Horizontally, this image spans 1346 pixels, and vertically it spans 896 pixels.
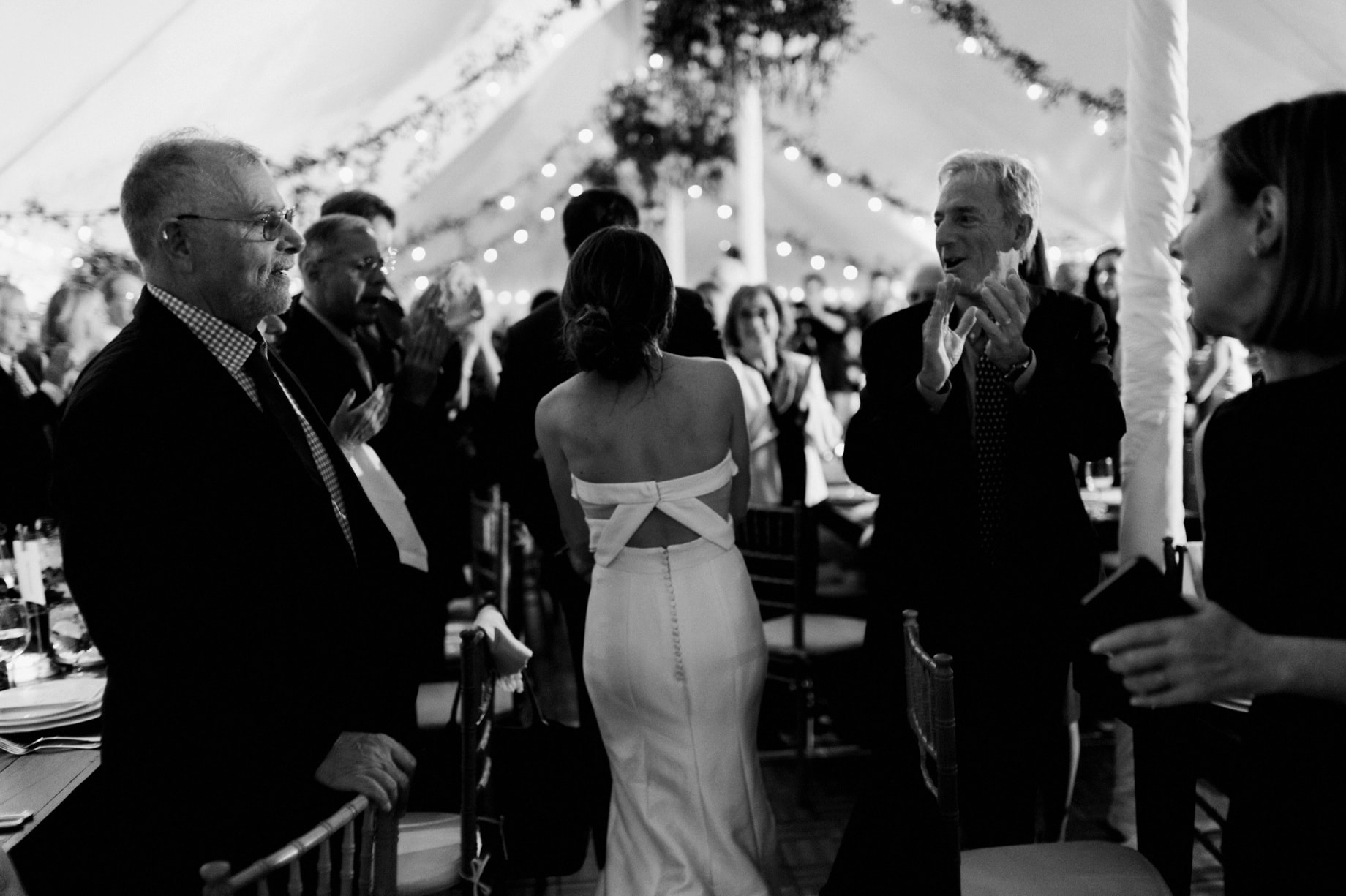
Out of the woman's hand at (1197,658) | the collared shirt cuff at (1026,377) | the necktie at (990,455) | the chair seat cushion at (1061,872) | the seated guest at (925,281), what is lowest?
the chair seat cushion at (1061,872)

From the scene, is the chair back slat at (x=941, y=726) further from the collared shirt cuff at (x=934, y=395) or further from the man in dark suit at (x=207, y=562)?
the man in dark suit at (x=207, y=562)

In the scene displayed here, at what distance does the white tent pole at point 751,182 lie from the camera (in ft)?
25.0

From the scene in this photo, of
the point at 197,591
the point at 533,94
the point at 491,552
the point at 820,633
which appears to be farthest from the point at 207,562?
the point at 533,94

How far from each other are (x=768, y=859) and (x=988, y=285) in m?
1.38

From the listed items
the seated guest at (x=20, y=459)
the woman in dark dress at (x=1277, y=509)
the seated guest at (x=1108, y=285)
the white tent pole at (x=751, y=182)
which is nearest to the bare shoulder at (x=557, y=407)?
the woman in dark dress at (x=1277, y=509)

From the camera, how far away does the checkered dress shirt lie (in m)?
1.60

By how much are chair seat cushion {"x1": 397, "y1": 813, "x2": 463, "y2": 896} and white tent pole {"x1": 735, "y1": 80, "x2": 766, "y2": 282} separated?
583 centimetres

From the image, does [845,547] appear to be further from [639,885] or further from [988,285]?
[988,285]

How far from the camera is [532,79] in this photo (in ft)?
23.6

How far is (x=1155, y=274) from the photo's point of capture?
9.20 feet

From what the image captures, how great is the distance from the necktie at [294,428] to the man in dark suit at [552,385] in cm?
118

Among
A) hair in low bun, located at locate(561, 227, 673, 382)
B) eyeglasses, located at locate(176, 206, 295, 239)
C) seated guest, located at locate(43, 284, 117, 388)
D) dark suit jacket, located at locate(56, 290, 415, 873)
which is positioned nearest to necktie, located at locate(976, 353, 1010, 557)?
hair in low bun, located at locate(561, 227, 673, 382)

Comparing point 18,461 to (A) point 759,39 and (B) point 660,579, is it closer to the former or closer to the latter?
(B) point 660,579

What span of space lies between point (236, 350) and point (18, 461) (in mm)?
2492
